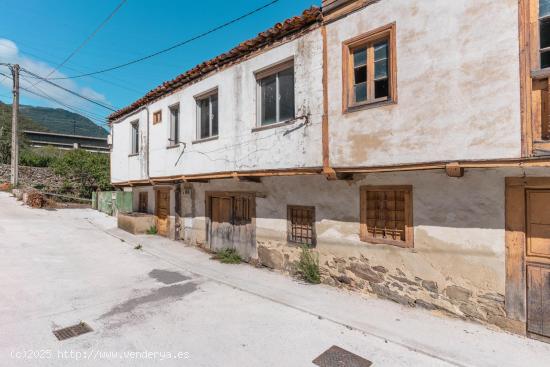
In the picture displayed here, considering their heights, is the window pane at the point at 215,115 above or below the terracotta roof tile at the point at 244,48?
below

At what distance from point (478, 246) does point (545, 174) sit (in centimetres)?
145

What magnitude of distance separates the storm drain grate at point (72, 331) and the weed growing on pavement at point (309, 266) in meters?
4.51

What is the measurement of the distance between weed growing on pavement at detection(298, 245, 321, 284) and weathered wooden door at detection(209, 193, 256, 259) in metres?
1.99

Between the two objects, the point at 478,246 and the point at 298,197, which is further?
the point at 298,197

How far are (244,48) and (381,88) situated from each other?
4.21 metres

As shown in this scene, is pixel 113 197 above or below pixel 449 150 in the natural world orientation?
below

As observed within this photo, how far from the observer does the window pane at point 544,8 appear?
13.4 ft

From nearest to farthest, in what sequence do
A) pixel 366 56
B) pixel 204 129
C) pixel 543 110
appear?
pixel 543 110 < pixel 366 56 < pixel 204 129

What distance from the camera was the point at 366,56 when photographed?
5.80 meters

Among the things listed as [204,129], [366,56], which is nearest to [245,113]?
[204,129]

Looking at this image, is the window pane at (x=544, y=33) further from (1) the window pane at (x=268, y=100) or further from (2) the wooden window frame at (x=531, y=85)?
(1) the window pane at (x=268, y=100)

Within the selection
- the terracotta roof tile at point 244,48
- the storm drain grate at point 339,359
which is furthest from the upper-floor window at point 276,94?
the storm drain grate at point 339,359

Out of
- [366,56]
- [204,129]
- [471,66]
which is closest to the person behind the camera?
[471,66]

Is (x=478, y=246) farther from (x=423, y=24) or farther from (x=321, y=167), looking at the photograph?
(x=423, y=24)
